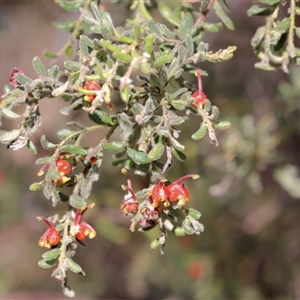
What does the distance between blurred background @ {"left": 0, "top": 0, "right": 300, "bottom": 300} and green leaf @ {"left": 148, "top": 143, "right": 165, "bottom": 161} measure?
3.73 ft

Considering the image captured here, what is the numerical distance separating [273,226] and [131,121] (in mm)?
2057

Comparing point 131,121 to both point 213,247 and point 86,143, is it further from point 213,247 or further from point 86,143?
point 86,143

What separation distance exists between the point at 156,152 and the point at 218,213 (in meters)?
1.78

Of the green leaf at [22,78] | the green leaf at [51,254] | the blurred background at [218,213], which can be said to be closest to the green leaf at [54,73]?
the green leaf at [22,78]

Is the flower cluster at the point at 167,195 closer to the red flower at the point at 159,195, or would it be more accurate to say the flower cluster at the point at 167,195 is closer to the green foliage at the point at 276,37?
Result: the red flower at the point at 159,195

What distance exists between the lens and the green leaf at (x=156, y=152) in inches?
33.6

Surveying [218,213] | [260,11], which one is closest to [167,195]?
[260,11]

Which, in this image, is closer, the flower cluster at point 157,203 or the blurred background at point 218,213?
the flower cluster at point 157,203

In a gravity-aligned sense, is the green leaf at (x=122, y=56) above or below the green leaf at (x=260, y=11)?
above

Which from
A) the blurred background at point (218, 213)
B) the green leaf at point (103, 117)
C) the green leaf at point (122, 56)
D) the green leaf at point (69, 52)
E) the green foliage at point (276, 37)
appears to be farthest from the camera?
the blurred background at point (218, 213)

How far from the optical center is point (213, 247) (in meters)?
2.52

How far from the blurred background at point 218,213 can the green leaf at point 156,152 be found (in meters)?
1.14

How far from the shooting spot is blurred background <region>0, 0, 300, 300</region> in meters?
Answer: 2.02

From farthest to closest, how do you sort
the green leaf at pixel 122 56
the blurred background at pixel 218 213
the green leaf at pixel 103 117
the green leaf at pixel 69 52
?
the blurred background at pixel 218 213 < the green leaf at pixel 69 52 < the green leaf at pixel 103 117 < the green leaf at pixel 122 56
